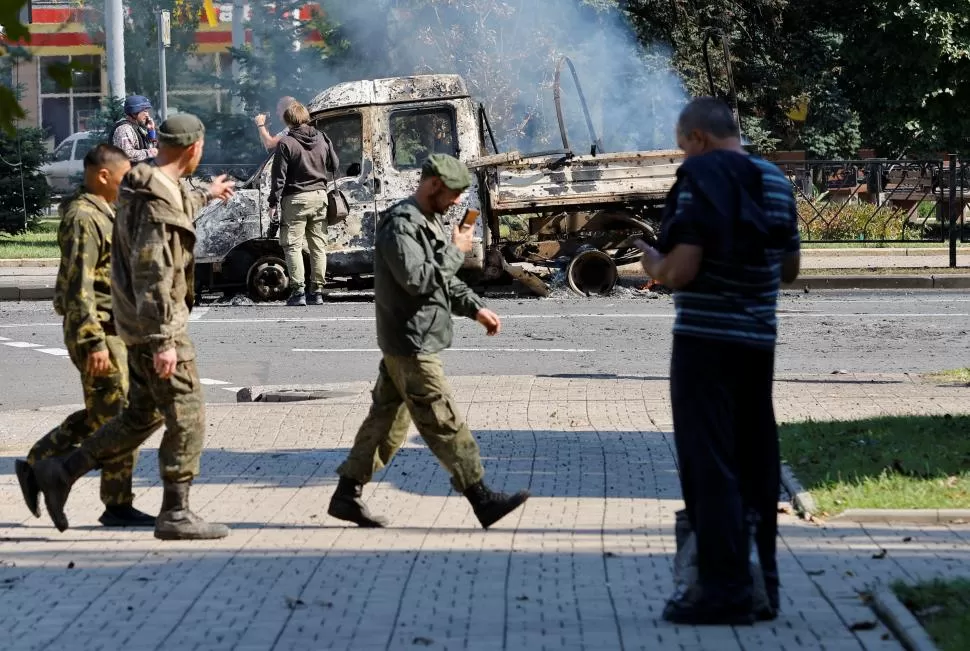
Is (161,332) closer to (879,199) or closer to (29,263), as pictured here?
(29,263)

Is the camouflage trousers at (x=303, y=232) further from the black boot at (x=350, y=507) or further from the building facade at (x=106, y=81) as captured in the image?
the black boot at (x=350, y=507)

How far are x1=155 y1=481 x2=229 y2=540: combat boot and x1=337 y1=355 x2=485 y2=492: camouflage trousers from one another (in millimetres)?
640

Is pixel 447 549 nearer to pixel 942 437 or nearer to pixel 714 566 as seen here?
pixel 714 566

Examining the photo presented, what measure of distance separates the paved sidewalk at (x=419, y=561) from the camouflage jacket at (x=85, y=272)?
84cm

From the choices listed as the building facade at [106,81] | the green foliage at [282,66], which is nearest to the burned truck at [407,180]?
the building facade at [106,81]

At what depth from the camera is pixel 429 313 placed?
20.7 feet

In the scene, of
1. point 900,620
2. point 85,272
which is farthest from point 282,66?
point 900,620

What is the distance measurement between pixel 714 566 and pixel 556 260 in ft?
40.2

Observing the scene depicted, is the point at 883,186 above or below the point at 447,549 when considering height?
above

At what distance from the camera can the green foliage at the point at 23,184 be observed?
2547 cm

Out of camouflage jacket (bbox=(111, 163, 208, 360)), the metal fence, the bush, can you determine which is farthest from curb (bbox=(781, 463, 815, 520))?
the bush

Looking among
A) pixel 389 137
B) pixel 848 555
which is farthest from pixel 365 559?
pixel 389 137

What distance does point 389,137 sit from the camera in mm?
16297

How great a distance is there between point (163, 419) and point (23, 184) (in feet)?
68.2
